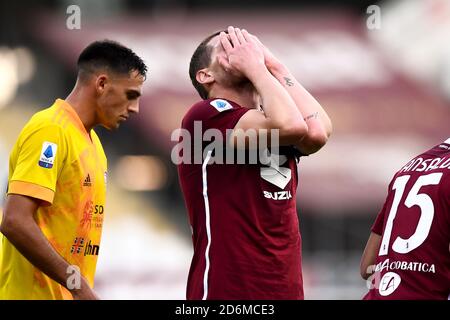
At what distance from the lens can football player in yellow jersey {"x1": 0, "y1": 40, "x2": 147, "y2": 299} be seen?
15.9ft

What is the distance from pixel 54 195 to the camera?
5051mm

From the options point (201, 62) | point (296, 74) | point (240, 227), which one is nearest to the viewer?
point (240, 227)

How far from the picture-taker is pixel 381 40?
14.8m

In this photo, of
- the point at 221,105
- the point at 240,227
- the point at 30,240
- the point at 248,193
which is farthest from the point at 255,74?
the point at 30,240

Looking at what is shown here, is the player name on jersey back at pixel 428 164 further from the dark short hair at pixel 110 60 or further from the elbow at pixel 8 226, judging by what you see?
the elbow at pixel 8 226

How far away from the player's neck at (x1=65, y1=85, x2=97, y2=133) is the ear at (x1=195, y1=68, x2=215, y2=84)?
668 mm

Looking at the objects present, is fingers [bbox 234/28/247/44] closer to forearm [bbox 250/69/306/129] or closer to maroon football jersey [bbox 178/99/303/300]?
forearm [bbox 250/69/306/129]

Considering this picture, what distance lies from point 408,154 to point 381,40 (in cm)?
199

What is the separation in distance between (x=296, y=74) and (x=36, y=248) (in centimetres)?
1002

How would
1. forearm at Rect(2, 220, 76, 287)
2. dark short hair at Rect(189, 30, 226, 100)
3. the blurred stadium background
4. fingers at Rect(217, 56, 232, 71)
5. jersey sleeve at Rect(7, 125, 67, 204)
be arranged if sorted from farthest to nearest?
the blurred stadium background, dark short hair at Rect(189, 30, 226, 100), fingers at Rect(217, 56, 232, 71), jersey sleeve at Rect(7, 125, 67, 204), forearm at Rect(2, 220, 76, 287)

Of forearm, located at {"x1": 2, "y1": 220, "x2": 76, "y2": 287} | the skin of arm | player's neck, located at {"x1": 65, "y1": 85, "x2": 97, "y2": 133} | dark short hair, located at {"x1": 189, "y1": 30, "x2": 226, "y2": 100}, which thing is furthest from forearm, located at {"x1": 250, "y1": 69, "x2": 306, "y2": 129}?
forearm, located at {"x1": 2, "y1": 220, "x2": 76, "y2": 287}

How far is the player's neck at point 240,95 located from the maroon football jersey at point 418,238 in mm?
890

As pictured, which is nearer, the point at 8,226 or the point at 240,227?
the point at 240,227

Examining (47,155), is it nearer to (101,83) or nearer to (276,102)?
(101,83)
